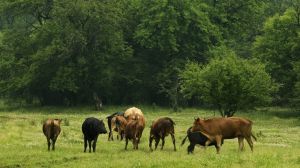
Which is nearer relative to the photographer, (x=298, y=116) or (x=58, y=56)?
(x=298, y=116)

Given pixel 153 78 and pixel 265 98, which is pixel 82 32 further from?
pixel 265 98

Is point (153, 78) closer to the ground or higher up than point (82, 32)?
closer to the ground

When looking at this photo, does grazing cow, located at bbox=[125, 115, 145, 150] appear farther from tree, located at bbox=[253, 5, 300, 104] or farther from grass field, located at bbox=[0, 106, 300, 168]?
tree, located at bbox=[253, 5, 300, 104]

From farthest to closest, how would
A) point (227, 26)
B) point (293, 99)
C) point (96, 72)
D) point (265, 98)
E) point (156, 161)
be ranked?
point (227, 26), point (96, 72), point (293, 99), point (265, 98), point (156, 161)

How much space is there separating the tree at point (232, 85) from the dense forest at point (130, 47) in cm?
1554

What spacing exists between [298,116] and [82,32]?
96.5 feet

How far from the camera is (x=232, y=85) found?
44.5 metres

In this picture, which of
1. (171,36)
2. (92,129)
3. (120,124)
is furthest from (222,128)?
(171,36)

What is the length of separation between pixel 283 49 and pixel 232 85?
23365 mm

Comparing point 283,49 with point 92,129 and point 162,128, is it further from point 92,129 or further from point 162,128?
point 92,129

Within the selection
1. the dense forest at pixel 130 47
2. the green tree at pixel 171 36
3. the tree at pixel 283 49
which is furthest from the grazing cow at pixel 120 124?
the green tree at pixel 171 36

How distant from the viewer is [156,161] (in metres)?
20.2

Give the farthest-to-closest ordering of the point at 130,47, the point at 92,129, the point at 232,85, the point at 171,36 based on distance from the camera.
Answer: the point at 130,47, the point at 171,36, the point at 232,85, the point at 92,129

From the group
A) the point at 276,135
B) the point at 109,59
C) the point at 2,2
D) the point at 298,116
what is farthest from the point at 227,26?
Result: the point at 276,135
